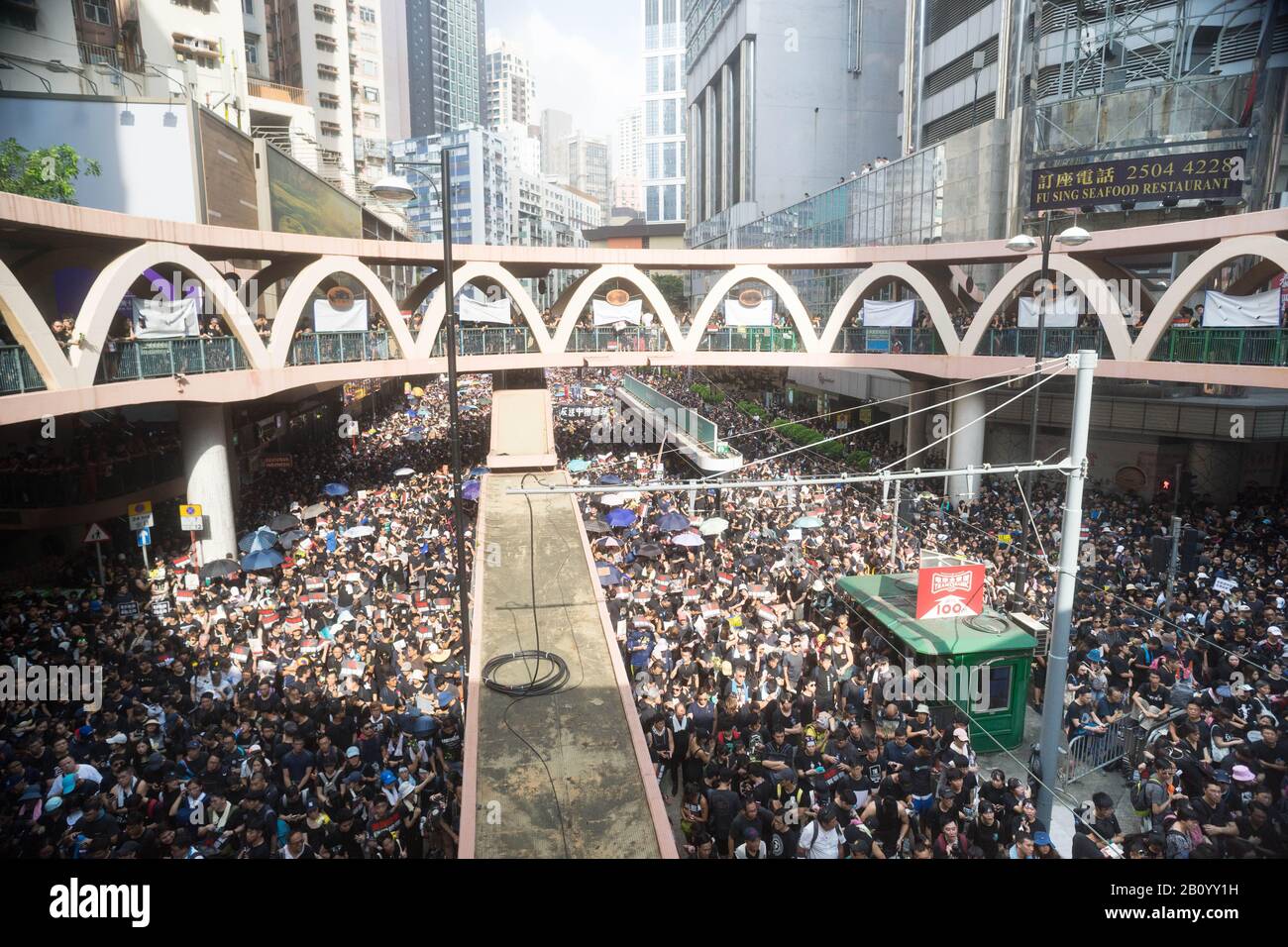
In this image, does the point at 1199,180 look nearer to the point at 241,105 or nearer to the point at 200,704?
the point at 200,704

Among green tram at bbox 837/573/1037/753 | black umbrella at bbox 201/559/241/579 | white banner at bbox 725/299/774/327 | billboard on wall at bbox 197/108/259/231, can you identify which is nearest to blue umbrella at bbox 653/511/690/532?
green tram at bbox 837/573/1037/753

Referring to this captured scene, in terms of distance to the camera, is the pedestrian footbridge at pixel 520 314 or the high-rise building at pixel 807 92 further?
the high-rise building at pixel 807 92

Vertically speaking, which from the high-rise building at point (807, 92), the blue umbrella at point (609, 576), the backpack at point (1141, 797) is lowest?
the backpack at point (1141, 797)

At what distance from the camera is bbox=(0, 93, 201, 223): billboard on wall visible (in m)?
24.7

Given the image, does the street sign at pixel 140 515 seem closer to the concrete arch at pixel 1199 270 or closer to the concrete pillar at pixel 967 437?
the concrete pillar at pixel 967 437

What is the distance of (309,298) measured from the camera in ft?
82.3

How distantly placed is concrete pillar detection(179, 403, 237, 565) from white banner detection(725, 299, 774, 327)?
55.2ft

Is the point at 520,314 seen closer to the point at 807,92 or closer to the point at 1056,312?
the point at 1056,312

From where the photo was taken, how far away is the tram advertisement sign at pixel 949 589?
12797mm

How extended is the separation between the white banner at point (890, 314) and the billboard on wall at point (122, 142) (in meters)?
22.2

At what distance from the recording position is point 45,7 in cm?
3019

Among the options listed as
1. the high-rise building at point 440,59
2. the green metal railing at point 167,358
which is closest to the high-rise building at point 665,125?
the high-rise building at point 440,59

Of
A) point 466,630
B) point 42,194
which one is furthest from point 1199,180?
point 42,194

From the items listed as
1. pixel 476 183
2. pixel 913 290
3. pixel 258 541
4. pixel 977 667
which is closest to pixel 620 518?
pixel 258 541
